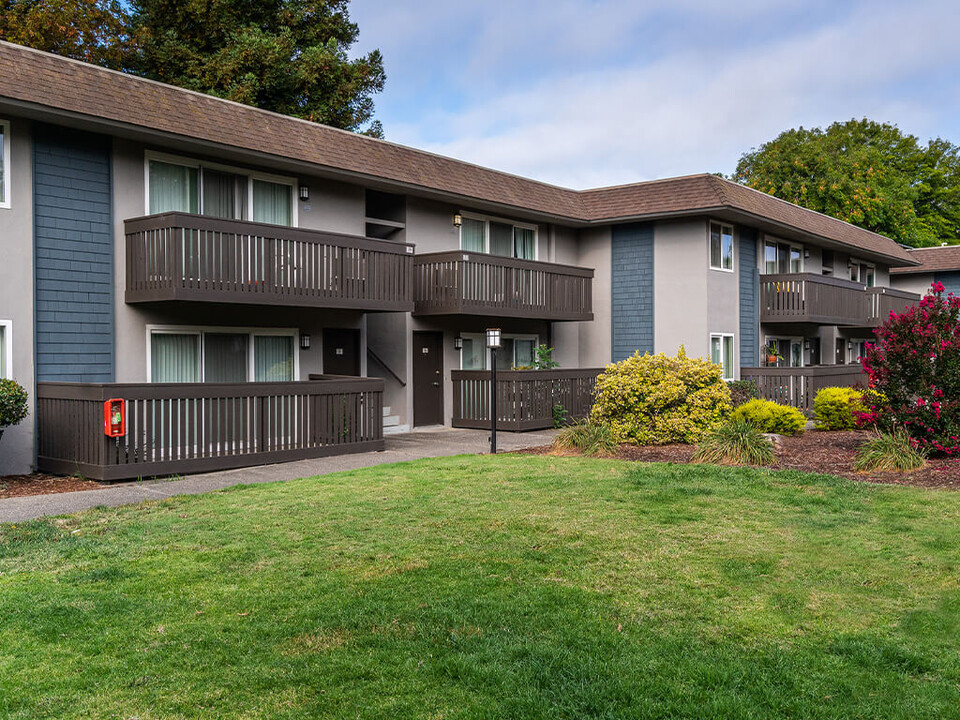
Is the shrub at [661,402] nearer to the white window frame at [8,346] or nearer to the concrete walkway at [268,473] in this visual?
the concrete walkway at [268,473]

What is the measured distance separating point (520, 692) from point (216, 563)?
336 cm

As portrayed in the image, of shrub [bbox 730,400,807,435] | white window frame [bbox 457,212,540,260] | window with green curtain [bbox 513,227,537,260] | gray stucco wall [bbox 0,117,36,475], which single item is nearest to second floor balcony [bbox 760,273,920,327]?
white window frame [bbox 457,212,540,260]

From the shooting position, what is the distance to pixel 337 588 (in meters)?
6.05

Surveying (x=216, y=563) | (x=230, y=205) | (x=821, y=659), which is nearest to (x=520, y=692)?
(x=821, y=659)

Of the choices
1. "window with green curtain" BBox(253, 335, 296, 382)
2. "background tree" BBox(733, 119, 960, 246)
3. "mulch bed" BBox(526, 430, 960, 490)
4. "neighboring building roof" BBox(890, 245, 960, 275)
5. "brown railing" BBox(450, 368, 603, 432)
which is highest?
"background tree" BBox(733, 119, 960, 246)

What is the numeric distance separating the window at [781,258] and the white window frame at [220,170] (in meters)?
15.1

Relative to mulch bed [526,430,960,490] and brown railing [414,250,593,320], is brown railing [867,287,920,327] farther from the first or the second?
mulch bed [526,430,960,490]

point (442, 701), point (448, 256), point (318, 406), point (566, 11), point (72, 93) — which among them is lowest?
point (442, 701)

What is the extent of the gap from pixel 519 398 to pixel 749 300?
365 inches

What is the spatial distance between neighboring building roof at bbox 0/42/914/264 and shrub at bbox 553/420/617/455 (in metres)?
6.88

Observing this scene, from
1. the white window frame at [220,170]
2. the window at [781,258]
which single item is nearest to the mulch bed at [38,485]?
the white window frame at [220,170]

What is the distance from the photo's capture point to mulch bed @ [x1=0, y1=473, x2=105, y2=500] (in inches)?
432

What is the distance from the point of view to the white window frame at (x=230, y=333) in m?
14.3

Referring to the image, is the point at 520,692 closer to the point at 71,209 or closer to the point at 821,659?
the point at 821,659
